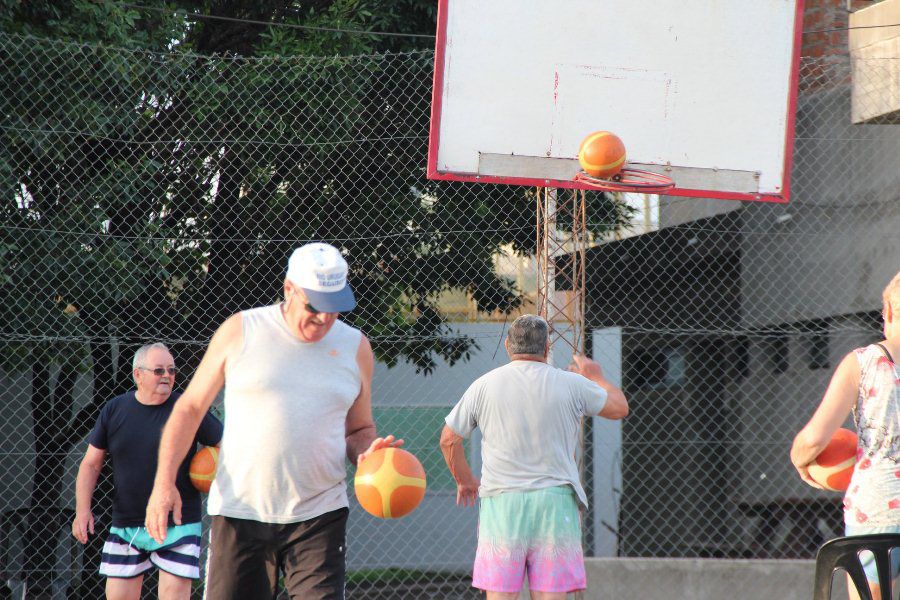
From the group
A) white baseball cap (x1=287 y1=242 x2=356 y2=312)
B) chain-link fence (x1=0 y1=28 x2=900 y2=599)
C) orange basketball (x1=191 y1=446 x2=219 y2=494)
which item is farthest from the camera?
chain-link fence (x1=0 y1=28 x2=900 y2=599)

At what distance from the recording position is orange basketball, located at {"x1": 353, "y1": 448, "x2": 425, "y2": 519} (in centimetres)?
360

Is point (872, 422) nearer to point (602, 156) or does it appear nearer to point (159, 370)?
point (602, 156)

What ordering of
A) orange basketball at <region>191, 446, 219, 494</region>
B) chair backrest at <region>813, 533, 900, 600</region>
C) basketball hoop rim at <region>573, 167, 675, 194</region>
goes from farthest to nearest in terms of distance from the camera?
basketball hoop rim at <region>573, 167, 675, 194</region>, orange basketball at <region>191, 446, 219, 494</region>, chair backrest at <region>813, 533, 900, 600</region>

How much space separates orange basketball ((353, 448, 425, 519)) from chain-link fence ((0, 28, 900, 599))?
2.42 meters

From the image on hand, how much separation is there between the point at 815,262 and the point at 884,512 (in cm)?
558

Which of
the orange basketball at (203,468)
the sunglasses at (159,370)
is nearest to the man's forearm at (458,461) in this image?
the orange basketball at (203,468)

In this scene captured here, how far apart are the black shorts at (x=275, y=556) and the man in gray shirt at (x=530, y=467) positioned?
1228 mm

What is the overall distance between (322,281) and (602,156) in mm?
3204

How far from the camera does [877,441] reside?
3.52 m

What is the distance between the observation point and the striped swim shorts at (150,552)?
5.14 metres

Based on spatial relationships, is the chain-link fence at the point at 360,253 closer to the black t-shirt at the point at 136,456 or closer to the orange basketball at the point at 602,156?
the black t-shirt at the point at 136,456

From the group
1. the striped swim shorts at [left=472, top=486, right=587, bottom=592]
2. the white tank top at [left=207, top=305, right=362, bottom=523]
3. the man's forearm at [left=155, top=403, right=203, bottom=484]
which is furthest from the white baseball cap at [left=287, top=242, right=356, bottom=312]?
the striped swim shorts at [left=472, top=486, right=587, bottom=592]

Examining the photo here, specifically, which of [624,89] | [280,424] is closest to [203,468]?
[280,424]

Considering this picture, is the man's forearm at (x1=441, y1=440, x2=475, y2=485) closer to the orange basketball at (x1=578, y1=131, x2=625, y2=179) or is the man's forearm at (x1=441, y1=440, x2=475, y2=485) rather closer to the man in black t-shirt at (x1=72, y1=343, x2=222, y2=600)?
the man in black t-shirt at (x1=72, y1=343, x2=222, y2=600)
